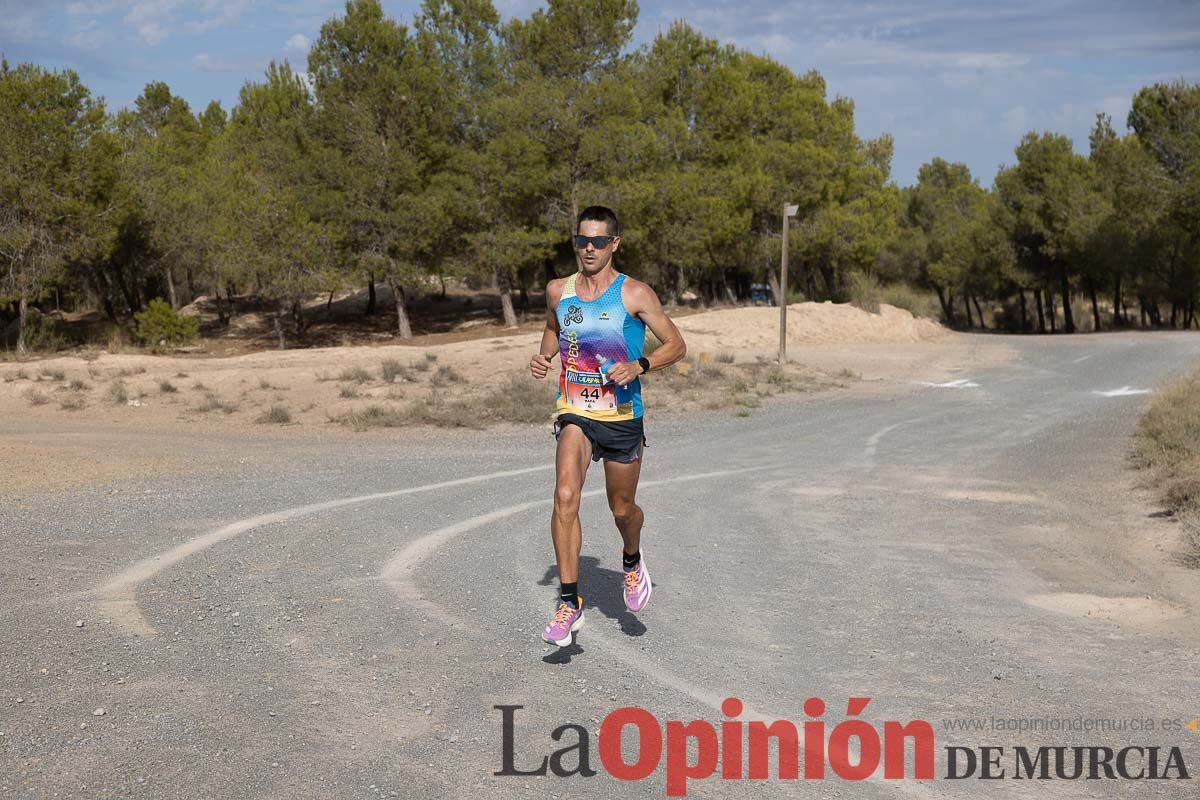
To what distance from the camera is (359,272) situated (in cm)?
4144

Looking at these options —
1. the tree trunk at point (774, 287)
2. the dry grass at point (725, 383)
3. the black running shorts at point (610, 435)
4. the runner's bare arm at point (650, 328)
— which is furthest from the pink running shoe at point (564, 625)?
the tree trunk at point (774, 287)

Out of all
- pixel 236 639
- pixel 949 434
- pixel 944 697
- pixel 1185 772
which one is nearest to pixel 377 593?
pixel 236 639

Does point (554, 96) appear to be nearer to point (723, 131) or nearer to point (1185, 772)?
point (723, 131)

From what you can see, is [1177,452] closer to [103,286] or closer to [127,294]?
[127,294]

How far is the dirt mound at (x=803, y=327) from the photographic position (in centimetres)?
3825

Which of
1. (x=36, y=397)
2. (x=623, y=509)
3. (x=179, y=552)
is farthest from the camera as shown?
(x=36, y=397)

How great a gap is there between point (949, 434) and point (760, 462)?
4596 millimetres

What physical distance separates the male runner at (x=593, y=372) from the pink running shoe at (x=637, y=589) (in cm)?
47

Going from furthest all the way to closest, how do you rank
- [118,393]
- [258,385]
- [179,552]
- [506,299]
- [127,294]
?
[127,294] < [506,299] < [258,385] < [118,393] < [179,552]

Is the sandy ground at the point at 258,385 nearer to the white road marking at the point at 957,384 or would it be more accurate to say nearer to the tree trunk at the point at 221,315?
the white road marking at the point at 957,384

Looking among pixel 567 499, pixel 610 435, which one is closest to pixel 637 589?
pixel 567 499

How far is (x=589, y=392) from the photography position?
5.80 metres

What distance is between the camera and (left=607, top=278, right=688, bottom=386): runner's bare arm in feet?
18.1

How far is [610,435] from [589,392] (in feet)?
0.82
